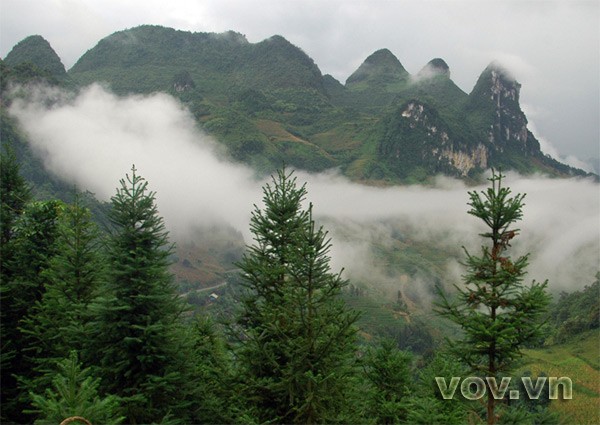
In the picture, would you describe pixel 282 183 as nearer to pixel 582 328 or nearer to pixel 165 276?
pixel 165 276

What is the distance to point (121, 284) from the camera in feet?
47.2

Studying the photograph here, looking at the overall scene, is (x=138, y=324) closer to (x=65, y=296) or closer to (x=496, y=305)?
(x=65, y=296)

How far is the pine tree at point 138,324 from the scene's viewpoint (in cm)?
1395

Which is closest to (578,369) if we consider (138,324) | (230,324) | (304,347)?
(230,324)

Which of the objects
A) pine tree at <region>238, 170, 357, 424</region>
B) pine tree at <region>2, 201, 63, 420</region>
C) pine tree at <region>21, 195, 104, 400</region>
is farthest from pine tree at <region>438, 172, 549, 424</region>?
pine tree at <region>2, 201, 63, 420</region>

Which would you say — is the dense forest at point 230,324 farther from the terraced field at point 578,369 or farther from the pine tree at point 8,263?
the terraced field at point 578,369

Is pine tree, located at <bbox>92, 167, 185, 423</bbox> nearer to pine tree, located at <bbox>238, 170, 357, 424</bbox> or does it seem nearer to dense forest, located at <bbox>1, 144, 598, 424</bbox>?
dense forest, located at <bbox>1, 144, 598, 424</bbox>

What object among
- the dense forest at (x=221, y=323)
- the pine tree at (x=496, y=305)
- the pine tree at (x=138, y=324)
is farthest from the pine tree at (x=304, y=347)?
the pine tree at (x=496, y=305)

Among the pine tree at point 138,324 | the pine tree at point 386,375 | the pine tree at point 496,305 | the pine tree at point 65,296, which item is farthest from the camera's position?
the pine tree at point 386,375

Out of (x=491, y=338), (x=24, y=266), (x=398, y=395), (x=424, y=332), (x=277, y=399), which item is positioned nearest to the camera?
(x=491, y=338)

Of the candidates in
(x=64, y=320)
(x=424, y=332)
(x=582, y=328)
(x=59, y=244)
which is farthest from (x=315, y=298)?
(x=424, y=332)

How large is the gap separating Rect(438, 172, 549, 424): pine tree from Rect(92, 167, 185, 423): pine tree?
28.0 feet

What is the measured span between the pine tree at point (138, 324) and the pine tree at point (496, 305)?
853cm

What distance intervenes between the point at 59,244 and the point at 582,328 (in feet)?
323
